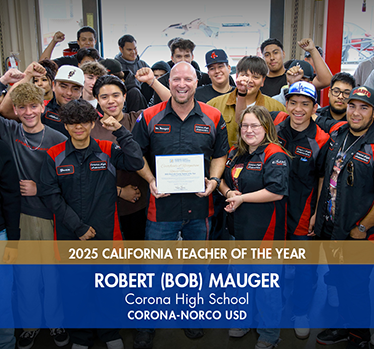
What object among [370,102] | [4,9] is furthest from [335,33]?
[4,9]

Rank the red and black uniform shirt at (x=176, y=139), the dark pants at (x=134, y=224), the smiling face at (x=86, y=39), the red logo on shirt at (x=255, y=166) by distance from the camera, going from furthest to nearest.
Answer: the smiling face at (x=86, y=39) < the dark pants at (x=134, y=224) < the red and black uniform shirt at (x=176, y=139) < the red logo on shirt at (x=255, y=166)

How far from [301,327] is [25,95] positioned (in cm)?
261

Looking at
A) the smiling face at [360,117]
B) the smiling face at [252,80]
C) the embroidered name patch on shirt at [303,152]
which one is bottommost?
the embroidered name patch on shirt at [303,152]

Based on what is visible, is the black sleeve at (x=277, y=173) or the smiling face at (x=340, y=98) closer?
the black sleeve at (x=277, y=173)

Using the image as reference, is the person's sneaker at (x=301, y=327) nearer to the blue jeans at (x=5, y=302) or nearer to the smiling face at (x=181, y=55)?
the blue jeans at (x=5, y=302)

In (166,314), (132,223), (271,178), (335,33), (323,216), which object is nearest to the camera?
(271,178)

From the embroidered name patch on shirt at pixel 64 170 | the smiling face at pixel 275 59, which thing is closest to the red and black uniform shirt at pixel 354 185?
the smiling face at pixel 275 59

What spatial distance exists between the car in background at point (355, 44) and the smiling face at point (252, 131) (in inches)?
160

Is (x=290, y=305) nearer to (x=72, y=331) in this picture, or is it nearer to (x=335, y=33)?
(x=72, y=331)

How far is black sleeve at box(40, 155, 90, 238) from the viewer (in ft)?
7.12

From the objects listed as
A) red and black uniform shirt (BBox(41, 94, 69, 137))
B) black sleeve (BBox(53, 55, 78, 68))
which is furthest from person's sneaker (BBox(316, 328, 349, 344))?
black sleeve (BBox(53, 55, 78, 68))

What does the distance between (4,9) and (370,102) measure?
5.70m

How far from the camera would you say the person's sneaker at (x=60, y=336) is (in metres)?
2.40

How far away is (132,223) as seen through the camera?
9.68 ft
